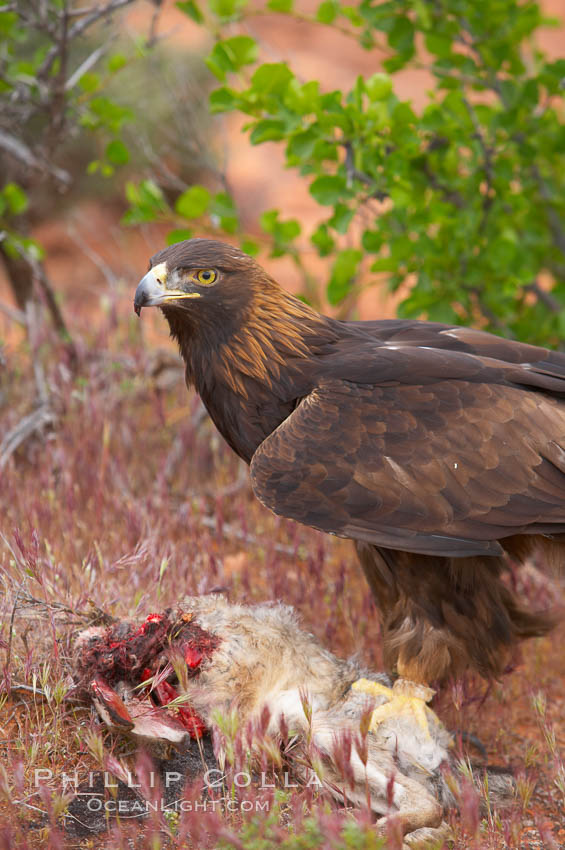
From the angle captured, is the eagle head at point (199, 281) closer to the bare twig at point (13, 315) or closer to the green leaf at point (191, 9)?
the green leaf at point (191, 9)

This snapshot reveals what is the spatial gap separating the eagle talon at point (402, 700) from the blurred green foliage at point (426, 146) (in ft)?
7.58

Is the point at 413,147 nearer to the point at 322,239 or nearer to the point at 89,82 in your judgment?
the point at 322,239

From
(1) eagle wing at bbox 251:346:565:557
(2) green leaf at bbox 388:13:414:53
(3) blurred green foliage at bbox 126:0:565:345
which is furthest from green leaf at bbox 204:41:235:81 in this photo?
(1) eagle wing at bbox 251:346:565:557

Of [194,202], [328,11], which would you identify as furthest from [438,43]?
[194,202]

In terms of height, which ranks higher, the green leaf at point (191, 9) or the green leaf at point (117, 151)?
the green leaf at point (191, 9)

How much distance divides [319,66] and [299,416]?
18885mm

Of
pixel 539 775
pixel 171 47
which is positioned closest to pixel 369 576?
pixel 539 775

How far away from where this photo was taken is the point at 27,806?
251 cm

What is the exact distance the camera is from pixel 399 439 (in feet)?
10.6

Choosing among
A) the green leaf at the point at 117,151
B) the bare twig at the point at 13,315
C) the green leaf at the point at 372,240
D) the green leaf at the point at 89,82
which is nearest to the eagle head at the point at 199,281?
the green leaf at the point at 372,240

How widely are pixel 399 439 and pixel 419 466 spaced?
0.12 metres

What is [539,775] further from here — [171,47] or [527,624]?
[171,47]

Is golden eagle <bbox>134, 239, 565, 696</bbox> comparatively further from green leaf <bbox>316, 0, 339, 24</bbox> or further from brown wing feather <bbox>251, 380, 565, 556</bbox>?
green leaf <bbox>316, 0, 339, 24</bbox>

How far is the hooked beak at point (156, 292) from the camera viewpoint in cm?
329
